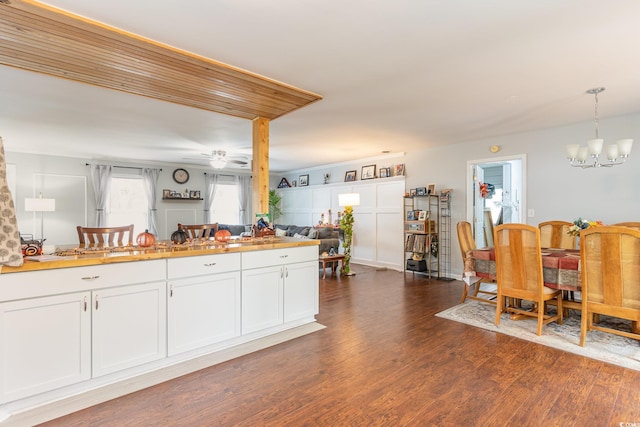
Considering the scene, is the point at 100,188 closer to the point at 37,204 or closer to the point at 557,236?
the point at 37,204

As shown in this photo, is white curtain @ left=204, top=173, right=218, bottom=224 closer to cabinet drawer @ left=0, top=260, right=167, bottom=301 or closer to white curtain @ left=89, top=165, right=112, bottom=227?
white curtain @ left=89, top=165, right=112, bottom=227

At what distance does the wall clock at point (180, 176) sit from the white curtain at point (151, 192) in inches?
18.8

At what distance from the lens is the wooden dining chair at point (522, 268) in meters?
3.10

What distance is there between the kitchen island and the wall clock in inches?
230

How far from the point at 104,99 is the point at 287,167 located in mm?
5436

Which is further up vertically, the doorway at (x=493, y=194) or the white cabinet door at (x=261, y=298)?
the doorway at (x=493, y=194)

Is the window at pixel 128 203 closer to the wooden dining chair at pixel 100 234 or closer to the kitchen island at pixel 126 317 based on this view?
the wooden dining chair at pixel 100 234

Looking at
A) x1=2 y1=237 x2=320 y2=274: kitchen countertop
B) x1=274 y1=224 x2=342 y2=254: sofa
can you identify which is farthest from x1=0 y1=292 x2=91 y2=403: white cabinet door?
x1=274 y1=224 x2=342 y2=254: sofa

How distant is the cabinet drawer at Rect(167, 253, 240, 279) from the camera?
2.49m

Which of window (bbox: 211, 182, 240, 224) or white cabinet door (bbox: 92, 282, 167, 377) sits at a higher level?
window (bbox: 211, 182, 240, 224)

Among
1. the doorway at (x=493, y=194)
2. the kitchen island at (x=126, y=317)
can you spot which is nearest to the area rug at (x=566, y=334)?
the doorway at (x=493, y=194)

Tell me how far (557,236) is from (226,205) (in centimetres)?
752

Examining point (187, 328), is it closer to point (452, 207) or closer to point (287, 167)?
point (452, 207)

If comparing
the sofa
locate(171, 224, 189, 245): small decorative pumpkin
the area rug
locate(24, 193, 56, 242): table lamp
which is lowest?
the area rug
